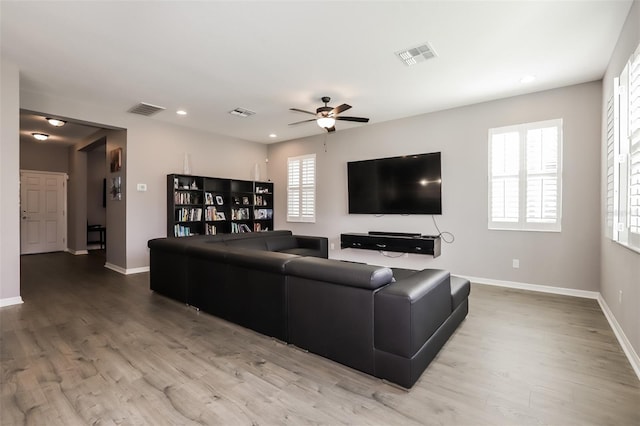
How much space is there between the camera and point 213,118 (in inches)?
226

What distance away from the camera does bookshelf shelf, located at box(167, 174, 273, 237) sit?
19.6ft

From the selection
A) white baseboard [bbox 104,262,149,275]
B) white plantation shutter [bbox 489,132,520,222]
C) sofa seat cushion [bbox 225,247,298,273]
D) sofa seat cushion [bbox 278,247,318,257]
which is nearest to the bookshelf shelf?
white baseboard [bbox 104,262,149,275]

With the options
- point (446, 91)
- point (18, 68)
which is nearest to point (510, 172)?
point (446, 91)

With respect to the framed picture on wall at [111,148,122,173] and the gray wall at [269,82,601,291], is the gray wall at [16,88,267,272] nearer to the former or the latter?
the framed picture on wall at [111,148,122,173]

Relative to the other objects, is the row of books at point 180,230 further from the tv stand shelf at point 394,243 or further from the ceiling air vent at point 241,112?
the tv stand shelf at point 394,243

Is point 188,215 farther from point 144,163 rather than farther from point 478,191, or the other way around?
point 478,191

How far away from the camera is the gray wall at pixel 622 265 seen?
7.66 feet

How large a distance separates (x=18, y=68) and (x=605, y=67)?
22.2 feet

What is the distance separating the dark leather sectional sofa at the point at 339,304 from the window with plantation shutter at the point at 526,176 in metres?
2.14

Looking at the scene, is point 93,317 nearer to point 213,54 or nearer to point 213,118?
point 213,54

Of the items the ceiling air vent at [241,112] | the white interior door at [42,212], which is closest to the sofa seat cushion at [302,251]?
the ceiling air vent at [241,112]

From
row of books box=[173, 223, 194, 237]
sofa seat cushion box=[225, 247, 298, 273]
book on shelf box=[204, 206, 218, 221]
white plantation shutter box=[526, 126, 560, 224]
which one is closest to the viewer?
sofa seat cushion box=[225, 247, 298, 273]

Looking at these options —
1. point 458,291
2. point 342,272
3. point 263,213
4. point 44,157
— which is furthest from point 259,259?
point 44,157

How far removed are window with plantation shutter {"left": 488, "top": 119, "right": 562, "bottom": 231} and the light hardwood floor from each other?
4.79 feet
